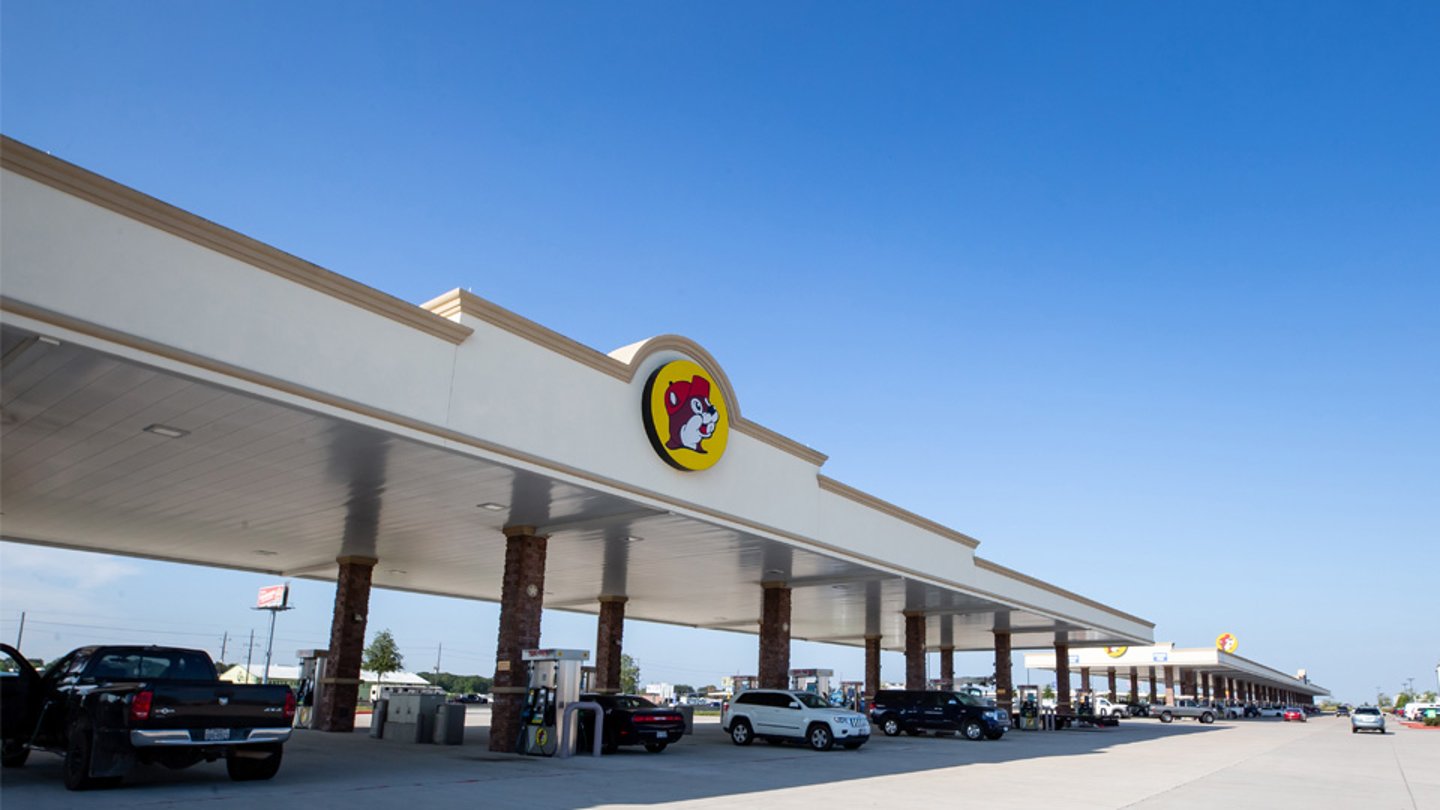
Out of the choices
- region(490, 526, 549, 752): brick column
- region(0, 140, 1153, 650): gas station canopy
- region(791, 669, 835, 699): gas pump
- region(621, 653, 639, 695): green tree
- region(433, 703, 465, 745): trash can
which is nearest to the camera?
region(0, 140, 1153, 650): gas station canopy

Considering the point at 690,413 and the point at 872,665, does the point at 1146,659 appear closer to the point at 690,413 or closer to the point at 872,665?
the point at 872,665

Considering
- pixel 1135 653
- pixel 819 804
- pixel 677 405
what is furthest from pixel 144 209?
pixel 1135 653

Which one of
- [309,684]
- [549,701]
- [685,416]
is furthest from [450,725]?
[685,416]

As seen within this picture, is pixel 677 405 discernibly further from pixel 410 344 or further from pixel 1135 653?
pixel 1135 653

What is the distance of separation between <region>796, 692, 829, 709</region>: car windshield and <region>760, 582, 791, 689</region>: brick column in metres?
1.94

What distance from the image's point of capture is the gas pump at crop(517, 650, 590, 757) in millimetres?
19562

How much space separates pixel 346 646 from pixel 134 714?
15.4 meters

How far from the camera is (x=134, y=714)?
11.9 meters

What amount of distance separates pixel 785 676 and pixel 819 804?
53.3 ft

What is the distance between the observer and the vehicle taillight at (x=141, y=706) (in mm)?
11859

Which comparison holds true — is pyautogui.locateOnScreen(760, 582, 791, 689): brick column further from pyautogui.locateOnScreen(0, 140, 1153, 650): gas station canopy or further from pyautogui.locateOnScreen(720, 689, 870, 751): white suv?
pyautogui.locateOnScreen(720, 689, 870, 751): white suv

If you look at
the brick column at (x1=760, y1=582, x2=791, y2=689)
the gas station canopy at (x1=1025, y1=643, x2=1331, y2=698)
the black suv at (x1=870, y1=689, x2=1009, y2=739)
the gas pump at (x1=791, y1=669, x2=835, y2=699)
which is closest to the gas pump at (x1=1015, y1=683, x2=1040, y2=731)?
the black suv at (x1=870, y1=689, x2=1009, y2=739)

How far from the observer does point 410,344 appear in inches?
579

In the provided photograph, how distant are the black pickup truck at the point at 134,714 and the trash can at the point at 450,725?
954 cm
